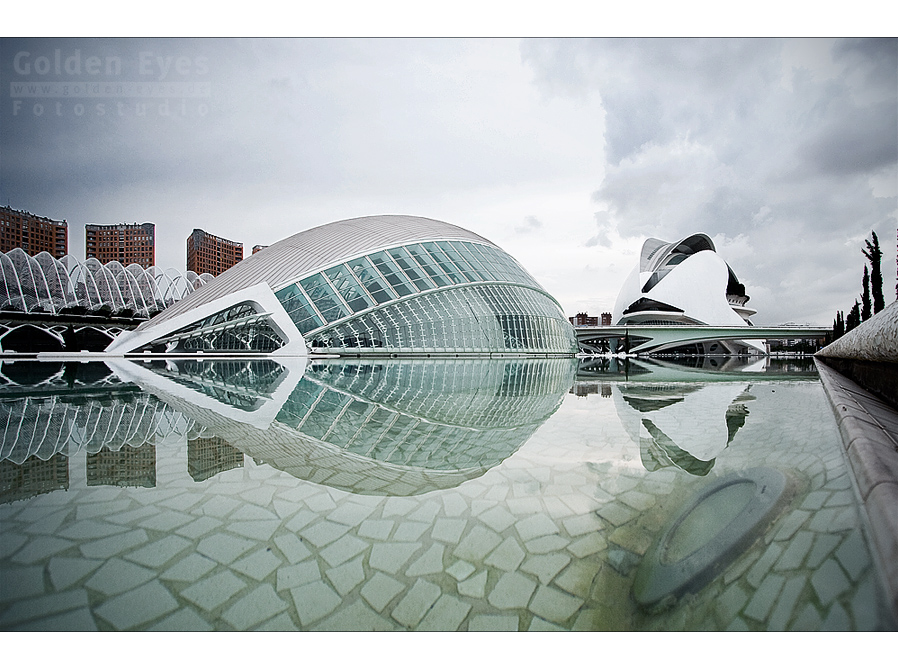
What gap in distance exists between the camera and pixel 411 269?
84.0ft

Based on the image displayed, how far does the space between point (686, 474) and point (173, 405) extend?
7.09 metres

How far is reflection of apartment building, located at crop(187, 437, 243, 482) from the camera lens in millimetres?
3529

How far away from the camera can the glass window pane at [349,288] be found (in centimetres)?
2359

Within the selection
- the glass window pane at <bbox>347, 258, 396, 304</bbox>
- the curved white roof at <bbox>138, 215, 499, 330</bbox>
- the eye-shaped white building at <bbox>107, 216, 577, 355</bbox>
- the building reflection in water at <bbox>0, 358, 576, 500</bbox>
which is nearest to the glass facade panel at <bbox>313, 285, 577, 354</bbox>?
the eye-shaped white building at <bbox>107, 216, 577, 355</bbox>

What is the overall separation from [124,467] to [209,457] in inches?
24.5

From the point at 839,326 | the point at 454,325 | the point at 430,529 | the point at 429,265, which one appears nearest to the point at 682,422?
the point at 430,529

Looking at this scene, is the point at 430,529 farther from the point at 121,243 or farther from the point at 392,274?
the point at 121,243

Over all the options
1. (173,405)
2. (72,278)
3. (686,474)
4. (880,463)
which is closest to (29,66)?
(173,405)

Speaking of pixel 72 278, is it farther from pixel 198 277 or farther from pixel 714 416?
pixel 714 416

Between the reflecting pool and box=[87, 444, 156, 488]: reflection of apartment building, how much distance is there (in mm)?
29

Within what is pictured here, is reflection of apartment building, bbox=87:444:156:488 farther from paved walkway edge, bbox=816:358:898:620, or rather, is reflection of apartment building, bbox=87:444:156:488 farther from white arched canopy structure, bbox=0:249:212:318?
white arched canopy structure, bbox=0:249:212:318

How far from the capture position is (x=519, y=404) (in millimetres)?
7395

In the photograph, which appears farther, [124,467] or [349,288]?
[349,288]

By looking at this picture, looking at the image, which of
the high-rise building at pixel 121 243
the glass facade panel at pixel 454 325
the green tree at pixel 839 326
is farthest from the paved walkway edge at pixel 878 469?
the high-rise building at pixel 121 243
